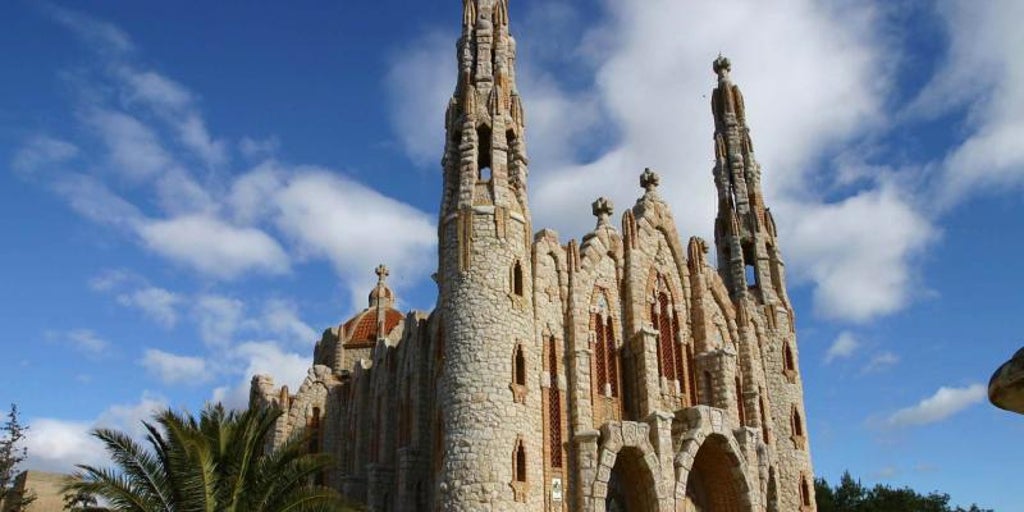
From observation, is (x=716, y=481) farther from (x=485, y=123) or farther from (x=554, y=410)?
(x=485, y=123)

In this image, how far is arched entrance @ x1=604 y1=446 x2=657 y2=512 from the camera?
81.5 feet

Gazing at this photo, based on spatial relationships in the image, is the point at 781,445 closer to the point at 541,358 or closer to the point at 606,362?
the point at 606,362

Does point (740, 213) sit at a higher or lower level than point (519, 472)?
higher

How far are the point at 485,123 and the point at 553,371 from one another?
7966 mm

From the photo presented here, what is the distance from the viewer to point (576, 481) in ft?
79.6

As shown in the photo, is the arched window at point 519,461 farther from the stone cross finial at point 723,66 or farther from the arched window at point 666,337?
the stone cross finial at point 723,66

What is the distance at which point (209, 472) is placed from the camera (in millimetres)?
17562

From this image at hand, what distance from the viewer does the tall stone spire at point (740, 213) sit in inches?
1426

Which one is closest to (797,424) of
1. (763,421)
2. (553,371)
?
(763,421)

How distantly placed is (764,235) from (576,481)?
56.1 ft

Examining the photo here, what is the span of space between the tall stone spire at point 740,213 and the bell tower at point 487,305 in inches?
511

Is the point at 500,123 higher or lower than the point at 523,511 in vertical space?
higher

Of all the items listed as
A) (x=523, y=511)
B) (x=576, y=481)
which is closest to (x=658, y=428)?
(x=576, y=481)

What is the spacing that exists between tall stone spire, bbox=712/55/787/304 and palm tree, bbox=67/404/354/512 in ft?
70.0
